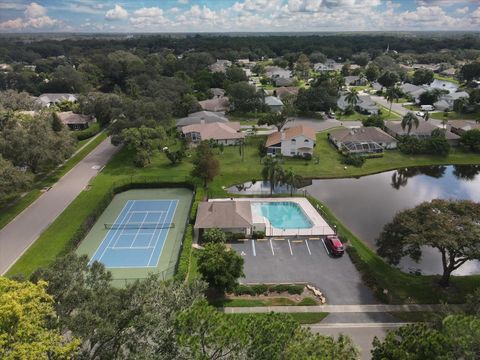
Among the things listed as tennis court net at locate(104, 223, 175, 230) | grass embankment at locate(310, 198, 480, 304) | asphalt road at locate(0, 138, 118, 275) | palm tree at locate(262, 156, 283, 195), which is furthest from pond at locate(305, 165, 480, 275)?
asphalt road at locate(0, 138, 118, 275)

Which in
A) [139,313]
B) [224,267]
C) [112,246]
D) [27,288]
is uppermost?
[27,288]

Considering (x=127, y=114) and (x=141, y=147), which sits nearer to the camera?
(x=141, y=147)

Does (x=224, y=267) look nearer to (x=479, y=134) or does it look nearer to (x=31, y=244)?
(x=31, y=244)

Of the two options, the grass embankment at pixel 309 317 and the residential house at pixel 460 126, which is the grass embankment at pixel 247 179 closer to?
the grass embankment at pixel 309 317

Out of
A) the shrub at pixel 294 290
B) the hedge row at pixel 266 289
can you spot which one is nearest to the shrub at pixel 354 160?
the hedge row at pixel 266 289

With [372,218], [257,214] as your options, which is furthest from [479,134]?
[257,214]
